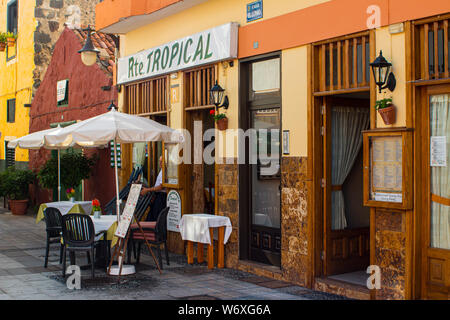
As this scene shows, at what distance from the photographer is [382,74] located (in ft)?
20.5

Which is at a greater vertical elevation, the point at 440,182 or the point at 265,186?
the point at 440,182

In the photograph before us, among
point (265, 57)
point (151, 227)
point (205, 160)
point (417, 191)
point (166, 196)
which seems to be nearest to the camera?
point (417, 191)

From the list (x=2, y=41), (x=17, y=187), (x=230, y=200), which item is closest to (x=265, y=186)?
(x=230, y=200)

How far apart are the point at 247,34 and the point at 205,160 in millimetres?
2492

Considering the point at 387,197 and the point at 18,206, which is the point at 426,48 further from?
the point at 18,206

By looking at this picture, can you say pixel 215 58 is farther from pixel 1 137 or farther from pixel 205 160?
pixel 1 137

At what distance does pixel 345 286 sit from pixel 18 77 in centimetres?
1614

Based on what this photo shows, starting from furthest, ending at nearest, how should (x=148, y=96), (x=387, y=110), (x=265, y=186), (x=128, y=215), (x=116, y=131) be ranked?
(x=148, y=96)
(x=265, y=186)
(x=128, y=215)
(x=116, y=131)
(x=387, y=110)

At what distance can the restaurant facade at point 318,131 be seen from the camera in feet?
19.4

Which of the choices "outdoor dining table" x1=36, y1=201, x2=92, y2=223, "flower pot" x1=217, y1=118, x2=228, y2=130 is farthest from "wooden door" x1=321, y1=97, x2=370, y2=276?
"outdoor dining table" x1=36, y1=201, x2=92, y2=223

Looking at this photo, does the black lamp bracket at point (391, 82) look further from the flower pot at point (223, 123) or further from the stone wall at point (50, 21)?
the stone wall at point (50, 21)

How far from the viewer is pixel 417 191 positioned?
5.93m

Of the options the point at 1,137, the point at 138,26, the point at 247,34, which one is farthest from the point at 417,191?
the point at 1,137
